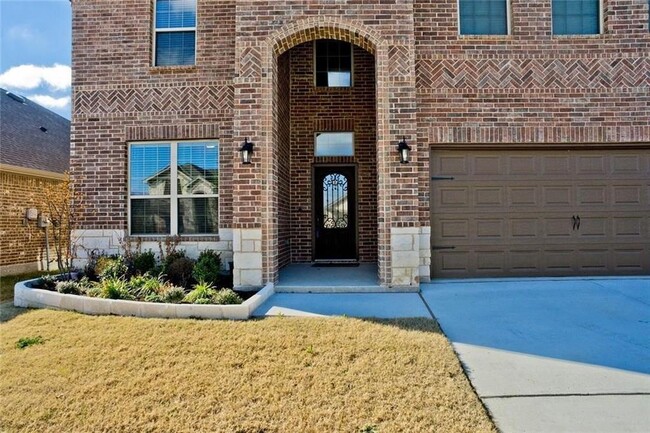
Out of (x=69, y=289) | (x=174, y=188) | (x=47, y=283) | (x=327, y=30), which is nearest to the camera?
(x=69, y=289)

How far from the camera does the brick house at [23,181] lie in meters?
9.36

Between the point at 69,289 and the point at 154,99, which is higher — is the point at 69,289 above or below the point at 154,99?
below

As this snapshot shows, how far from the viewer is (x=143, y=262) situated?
6840 mm

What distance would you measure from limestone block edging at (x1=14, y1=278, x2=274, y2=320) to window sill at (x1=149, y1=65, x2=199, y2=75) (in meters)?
4.48

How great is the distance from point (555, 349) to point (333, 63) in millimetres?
7250

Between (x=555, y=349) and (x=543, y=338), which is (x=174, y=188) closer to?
(x=543, y=338)

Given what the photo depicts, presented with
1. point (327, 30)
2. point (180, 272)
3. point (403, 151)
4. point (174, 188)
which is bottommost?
point (180, 272)

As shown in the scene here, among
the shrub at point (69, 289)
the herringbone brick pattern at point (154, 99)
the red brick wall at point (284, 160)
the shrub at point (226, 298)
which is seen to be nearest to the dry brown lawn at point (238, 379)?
the shrub at point (226, 298)

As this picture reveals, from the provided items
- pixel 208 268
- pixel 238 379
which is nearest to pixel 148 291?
pixel 208 268

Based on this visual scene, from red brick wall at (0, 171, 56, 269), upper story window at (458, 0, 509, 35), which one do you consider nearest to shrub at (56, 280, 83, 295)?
red brick wall at (0, 171, 56, 269)

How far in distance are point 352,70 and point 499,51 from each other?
3140mm

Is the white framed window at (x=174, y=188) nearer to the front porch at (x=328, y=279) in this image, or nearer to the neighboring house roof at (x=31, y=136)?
the front porch at (x=328, y=279)

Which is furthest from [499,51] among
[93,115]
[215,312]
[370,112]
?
[93,115]

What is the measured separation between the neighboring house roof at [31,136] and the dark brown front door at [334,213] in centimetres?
789
